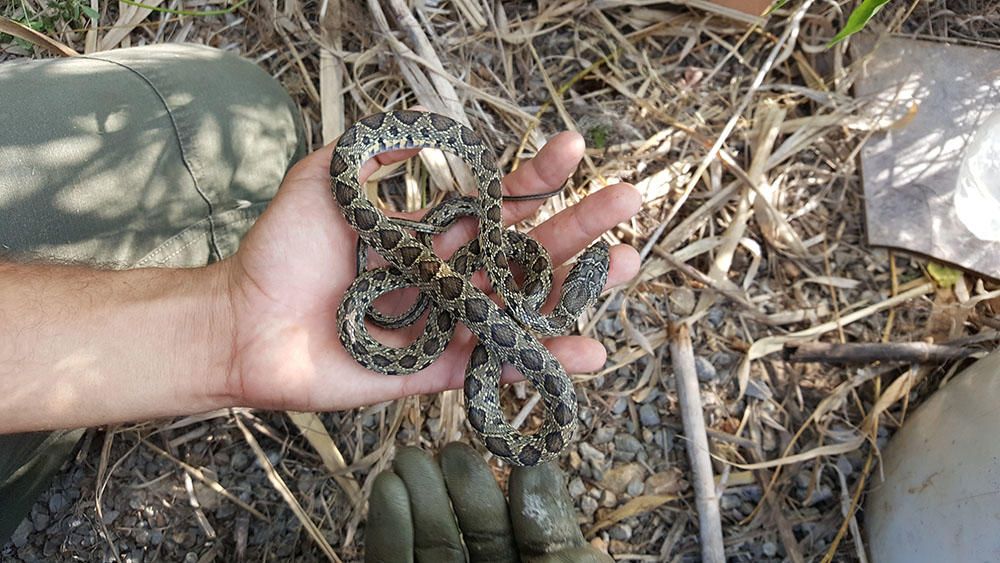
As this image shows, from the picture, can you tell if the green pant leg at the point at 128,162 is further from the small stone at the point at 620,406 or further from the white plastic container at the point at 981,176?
the white plastic container at the point at 981,176

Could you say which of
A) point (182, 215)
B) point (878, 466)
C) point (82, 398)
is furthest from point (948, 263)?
point (82, 398)

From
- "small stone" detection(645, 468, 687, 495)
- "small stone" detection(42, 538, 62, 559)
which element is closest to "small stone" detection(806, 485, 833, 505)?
"small stone" detection(645, 468, 687, 495)

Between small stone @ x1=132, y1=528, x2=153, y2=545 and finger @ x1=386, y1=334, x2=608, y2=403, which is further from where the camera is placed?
small stone @ x1=132, y1=528, x2=153, y2=545

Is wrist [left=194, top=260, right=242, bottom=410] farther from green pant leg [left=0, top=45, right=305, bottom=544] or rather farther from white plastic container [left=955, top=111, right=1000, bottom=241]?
white plastic container [left=955, top=111, right=1000, bottom=241]

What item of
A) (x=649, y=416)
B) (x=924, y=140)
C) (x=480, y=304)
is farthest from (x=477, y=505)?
(x=924, y=140)

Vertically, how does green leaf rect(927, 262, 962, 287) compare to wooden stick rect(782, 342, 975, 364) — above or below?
above

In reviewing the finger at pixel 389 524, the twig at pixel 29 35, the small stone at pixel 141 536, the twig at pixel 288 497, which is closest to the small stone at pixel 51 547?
the small stone at pixel 141 536

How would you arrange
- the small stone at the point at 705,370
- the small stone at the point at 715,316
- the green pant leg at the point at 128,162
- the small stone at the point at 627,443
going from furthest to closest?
1. the small stone at the point at 715,316
2. the small stone at the point at 705,370
3. the small stone at the point at 627,443
4. the green pant leg at the point at 128,162
